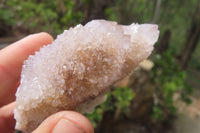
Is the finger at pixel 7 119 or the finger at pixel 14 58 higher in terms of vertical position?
the finger at pixel 14 58

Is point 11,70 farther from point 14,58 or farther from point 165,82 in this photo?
point 165,82

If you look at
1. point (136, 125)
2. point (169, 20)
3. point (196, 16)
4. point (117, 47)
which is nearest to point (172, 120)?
point (136, 125)

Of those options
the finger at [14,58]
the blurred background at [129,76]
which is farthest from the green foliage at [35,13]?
the finger at [14,58]

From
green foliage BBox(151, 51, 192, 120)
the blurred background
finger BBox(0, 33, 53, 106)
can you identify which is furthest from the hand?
green foliage BBox(151, 51, 192, 120)

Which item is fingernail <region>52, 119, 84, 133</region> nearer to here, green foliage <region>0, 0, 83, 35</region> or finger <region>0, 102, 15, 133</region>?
finger <region>0, 102, 15, 133</region>

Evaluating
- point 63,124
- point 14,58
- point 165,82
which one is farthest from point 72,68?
point 165,82

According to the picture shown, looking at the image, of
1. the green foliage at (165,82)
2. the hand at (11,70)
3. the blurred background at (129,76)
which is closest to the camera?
the hand at (11,70)

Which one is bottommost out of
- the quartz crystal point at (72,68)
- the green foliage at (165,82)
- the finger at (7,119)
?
the green foliage at (165,82)

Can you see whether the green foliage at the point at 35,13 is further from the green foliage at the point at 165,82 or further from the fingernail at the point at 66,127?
the fingernail at the point at 66,127

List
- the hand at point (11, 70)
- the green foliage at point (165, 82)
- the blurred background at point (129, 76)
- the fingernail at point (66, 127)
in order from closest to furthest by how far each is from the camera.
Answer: the fingernail at point (66, 127) < the hand at point (11, 70) < the blurred background at point (129, 76) < the green foliage at point (165, 82)
